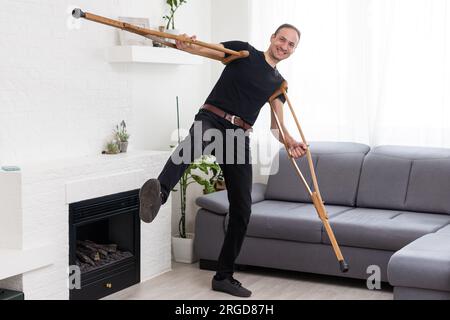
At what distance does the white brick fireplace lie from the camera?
4121mm

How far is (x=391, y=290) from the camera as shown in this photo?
16.2 ft

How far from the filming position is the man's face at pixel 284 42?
4578 millimetres

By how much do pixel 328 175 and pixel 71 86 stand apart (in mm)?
2071

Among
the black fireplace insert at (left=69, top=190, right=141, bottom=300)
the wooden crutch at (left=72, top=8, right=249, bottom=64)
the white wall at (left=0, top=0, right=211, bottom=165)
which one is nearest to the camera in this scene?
the wooden crutch at (left=72, top=8, right=249, bottom=64)

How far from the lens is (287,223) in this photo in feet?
16.9

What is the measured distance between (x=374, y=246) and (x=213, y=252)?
48.3 inches

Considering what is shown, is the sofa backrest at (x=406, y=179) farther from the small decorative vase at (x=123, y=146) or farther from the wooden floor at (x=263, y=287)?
the small decorative vase at (x=123, y=146)

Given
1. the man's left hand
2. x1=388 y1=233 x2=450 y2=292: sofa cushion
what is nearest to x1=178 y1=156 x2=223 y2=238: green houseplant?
the man's left hand

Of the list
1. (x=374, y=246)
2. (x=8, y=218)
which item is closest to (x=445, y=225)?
(x=374, y=246)

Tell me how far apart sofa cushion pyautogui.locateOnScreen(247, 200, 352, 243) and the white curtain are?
887 mm

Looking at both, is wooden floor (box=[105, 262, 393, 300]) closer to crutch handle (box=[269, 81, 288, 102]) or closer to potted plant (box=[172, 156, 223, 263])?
potted plant (box=[172, 156, 223, 263])

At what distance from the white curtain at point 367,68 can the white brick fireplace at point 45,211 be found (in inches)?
72.6

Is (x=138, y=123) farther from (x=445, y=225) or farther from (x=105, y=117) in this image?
(x=445, y=225)

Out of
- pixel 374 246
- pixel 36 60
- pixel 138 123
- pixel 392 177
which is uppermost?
pixel 36 60
